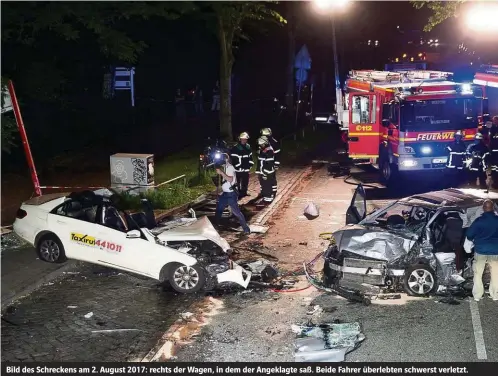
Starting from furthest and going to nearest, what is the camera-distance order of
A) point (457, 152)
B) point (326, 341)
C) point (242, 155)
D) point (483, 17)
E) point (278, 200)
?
point (483, 17)
point (457, 152)
point (278, 200)
point (242, 155)
point (326, 341)

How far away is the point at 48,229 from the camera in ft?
32.8

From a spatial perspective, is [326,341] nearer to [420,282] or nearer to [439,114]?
[420,282]

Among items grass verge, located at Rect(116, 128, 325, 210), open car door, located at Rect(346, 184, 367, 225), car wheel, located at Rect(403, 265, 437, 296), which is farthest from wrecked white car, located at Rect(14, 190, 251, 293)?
grass verge, located at Rect(116, 128, 325, 210)

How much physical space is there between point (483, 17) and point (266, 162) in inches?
435

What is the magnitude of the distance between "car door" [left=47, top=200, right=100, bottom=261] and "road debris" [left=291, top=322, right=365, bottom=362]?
3630 mm

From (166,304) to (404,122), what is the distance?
33.3ft

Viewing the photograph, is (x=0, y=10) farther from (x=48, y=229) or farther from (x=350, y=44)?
(x=350, y=44)

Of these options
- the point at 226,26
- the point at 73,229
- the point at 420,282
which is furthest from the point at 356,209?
the point at 226,26

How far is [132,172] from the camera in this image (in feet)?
47.5

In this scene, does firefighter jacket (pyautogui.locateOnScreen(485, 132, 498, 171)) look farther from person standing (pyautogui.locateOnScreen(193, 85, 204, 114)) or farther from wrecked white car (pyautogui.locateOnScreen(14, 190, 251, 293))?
person standing (pyautogui.locateOnScreen(193, 85, 204, 114))

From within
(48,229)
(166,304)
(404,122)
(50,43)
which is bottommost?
(166,304)

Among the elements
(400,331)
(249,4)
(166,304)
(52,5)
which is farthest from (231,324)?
(249,4)

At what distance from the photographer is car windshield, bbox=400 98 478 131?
16.8 metres

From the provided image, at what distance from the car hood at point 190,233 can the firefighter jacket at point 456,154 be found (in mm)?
9414
